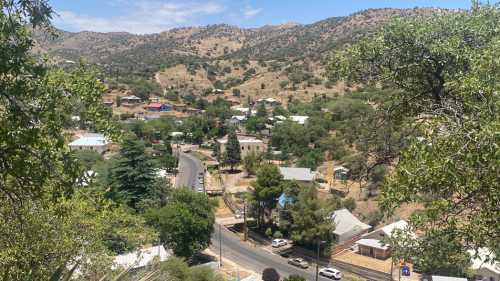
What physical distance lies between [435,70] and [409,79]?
50 centimetres

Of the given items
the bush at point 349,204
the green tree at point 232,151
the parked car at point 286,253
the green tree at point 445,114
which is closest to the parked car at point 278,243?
the parked car at point 286,253

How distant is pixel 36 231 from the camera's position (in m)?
9.02

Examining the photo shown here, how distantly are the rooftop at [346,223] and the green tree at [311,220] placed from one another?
3494mm

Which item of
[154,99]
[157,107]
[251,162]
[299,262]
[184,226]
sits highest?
[154,99]

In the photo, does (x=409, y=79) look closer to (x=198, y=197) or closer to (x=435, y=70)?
(x=435, y=70)

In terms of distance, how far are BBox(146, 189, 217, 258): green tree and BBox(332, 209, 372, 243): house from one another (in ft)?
33.7

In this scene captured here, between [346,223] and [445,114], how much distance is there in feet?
110

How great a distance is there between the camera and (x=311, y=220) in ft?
108

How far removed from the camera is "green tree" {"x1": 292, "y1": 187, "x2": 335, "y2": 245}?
3241 centimetres

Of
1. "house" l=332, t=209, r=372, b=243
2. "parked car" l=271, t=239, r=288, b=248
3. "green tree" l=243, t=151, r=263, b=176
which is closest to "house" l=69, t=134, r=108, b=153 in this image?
"green tree" l=243, t=151, r=263, b=176

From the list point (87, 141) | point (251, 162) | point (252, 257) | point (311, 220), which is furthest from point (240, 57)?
point (311, 220)

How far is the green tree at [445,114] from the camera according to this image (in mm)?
4273

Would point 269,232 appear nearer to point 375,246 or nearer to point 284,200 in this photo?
point 284,200

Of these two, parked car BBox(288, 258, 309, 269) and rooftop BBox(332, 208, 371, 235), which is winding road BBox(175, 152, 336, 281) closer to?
parked car BBox(288, 258, 309, 269)
